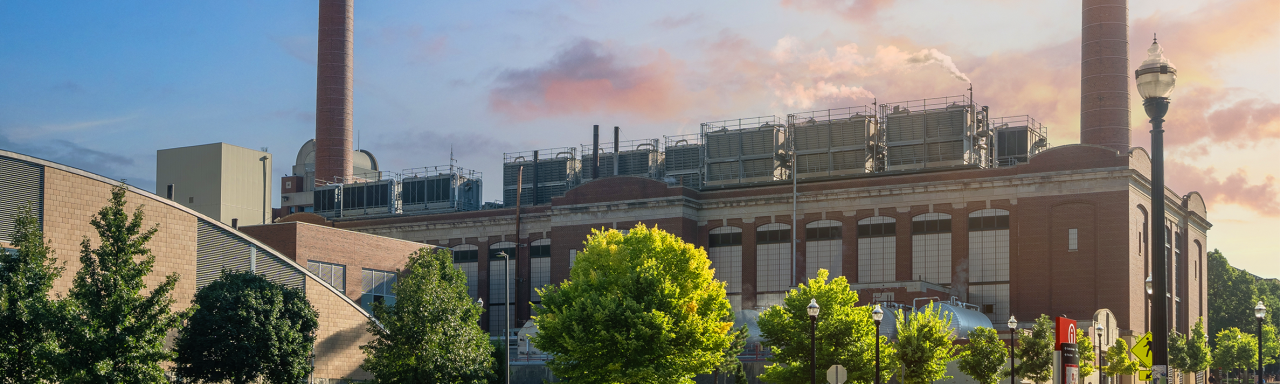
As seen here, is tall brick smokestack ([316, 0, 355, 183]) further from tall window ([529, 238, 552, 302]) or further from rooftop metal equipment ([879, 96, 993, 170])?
rooftop metal equipment ([879, 96, 993, 170])

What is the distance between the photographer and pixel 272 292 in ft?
143

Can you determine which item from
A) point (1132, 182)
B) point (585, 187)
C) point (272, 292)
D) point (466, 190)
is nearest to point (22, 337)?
point (272, 292)

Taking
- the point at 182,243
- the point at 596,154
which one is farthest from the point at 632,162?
the point at 182,243

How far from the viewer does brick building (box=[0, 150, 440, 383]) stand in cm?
3894

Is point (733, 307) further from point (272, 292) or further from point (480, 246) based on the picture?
point (272, 292)

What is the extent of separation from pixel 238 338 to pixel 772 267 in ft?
134

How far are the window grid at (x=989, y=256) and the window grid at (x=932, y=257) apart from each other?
4.72ft

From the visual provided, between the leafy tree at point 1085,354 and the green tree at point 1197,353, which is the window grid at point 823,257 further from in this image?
the green tree at point 1197,353

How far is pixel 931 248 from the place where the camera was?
70.4m

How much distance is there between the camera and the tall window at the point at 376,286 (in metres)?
67.9

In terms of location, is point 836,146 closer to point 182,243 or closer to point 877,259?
point 877,259

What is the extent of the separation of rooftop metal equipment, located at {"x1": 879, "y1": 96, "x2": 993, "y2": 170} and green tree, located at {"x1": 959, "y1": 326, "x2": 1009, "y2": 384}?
25089 millimetres

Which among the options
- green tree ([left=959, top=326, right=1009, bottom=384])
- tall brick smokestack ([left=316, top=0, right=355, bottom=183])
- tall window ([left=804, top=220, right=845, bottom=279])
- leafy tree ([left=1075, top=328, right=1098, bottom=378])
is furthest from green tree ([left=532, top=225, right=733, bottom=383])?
tall brick smokestack ([left=316, top=0, right=355, bottom=183])

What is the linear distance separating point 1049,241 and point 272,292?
44.1 meters
